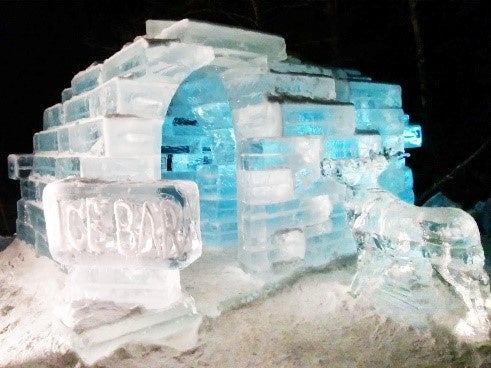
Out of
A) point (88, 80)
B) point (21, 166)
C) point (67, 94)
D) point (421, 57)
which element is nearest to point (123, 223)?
point (88, 80)

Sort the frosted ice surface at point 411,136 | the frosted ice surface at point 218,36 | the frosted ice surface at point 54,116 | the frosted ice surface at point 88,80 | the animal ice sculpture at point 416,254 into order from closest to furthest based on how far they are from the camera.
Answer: the animal ice sculpture at point 416,254, the frosted ice surface at point 218,36, the frosted ice surface at point 88,80, the frosted ice surface at point 54,116, the frosted ice surface at point 411,136

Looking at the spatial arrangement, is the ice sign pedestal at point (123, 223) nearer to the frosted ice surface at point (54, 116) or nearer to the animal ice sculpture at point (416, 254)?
the animal ice sculpture at point (416, 254)

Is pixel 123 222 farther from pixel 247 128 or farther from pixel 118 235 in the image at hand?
pixel 247 128

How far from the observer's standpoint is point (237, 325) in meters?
3.34

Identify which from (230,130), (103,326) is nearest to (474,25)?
(230,130)

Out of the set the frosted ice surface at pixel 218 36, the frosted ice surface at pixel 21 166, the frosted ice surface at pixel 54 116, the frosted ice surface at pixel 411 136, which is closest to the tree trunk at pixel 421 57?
the frosted ice surface at pixel 411 136

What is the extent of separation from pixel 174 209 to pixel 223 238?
306 cm

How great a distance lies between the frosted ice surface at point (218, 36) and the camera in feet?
12.0

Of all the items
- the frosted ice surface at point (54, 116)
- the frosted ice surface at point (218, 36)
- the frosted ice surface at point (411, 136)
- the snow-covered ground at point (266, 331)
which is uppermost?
the frosted ice surface at point (218, 36)

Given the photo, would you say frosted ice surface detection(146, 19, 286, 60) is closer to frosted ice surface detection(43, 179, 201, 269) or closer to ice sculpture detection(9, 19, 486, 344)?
ice sculpture detection(9, 19, 486, 344)

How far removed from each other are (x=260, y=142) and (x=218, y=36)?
3.47ft

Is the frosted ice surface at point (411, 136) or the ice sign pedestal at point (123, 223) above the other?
the frosted ice surface at point (411, 136)

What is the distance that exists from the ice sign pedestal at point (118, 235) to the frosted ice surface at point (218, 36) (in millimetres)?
1523

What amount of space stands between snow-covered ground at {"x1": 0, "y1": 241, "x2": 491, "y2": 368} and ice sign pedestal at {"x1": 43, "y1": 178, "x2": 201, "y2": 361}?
0.52ft
